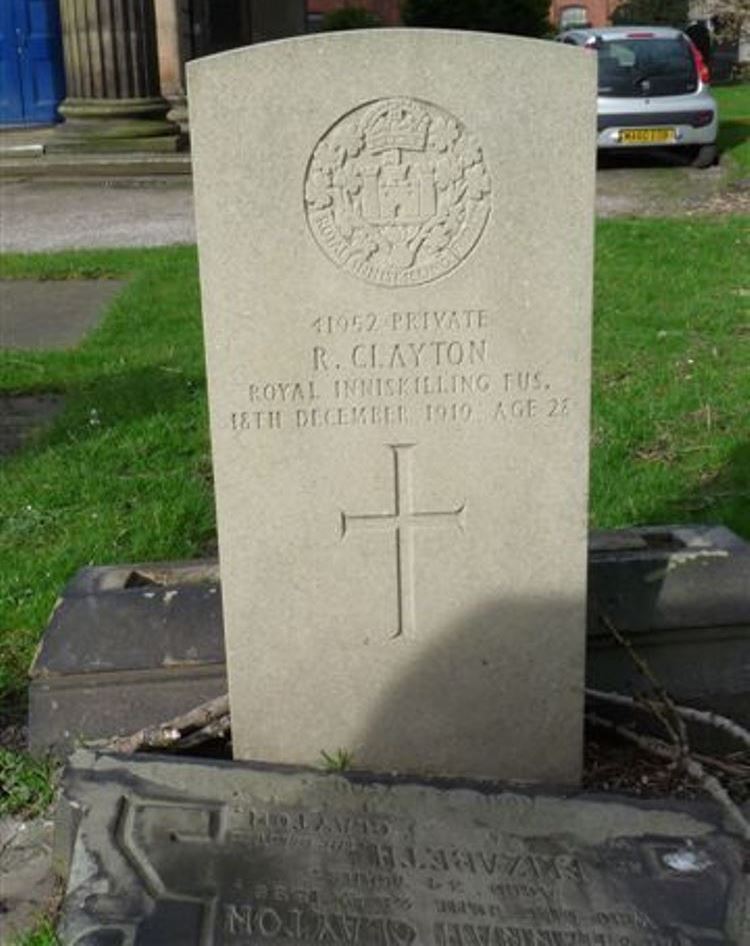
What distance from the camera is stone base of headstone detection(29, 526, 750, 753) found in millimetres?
3385

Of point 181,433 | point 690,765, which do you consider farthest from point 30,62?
point 690,765

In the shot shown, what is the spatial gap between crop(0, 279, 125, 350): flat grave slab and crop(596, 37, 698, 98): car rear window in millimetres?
7781

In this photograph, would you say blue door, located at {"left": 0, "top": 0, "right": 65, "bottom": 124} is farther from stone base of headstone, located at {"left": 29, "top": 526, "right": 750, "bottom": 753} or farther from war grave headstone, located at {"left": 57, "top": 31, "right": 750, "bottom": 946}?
war grave headstone, located at {"left": 57, "top": 31, "right": 750, "bottom": 946}

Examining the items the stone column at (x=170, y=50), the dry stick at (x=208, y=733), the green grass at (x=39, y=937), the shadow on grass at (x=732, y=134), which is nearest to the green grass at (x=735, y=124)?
the shadow on grass at (x=732, y=134)

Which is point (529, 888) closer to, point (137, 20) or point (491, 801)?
point (491, 801)

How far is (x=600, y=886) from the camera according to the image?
8.65 ft

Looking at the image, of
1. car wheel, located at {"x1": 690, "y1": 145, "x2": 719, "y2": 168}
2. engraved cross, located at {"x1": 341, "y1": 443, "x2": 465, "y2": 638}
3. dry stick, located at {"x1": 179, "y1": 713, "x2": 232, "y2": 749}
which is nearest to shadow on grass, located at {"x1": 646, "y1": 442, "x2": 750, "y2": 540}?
engraved cross, located at {"x1": 341, "y1": 443, "x2": 465, "y2": 638}

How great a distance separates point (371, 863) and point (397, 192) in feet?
4.61

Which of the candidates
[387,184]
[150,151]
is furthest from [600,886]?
[150,151]

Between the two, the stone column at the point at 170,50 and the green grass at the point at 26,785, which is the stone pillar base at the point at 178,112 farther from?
the green grass at the point at 26,785

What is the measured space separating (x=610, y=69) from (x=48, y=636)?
13504 millimetres

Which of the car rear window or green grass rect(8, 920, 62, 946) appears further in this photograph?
the car rear window

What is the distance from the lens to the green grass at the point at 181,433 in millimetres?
4766

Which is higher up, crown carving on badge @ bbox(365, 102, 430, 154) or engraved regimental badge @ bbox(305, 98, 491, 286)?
crown carving on badge @ bbox(365, 102, 430, 154)
